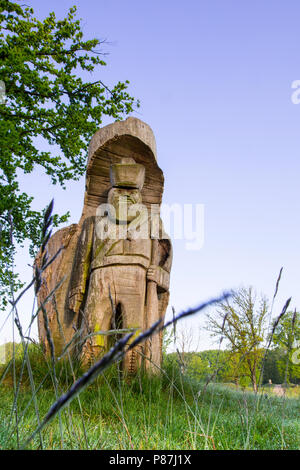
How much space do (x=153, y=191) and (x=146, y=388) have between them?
3.33m

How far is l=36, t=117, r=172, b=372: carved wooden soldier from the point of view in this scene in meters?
5.12

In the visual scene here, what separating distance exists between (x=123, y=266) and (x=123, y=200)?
3.46 ft

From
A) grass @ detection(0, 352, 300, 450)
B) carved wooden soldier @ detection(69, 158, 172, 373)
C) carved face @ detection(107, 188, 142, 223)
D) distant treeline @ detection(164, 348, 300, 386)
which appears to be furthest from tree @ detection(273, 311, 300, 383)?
carved face @ detection(107, 188, 142, 223)

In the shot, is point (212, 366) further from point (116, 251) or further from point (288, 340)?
point (116, 251)

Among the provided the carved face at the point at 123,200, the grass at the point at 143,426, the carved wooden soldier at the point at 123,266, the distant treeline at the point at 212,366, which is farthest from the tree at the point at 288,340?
the carved face at the point at 123,200

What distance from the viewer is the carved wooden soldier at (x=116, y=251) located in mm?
5117

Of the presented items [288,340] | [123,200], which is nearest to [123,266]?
[123,200]

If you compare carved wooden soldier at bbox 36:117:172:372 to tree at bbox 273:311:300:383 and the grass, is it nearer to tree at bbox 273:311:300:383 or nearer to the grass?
the grass

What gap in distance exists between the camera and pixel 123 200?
564 cm

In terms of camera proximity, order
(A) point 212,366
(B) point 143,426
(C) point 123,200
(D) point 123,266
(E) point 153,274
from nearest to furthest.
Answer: (A) point 212,366, (B) point 143,426, (D) point 123,266, (E) point 153,274, (C) point 123,200

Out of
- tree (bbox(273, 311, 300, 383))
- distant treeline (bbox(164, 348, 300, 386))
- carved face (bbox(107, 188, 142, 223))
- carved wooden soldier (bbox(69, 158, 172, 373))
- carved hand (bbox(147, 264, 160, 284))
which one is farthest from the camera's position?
carved face (bbox(107, 188, 142, 223))

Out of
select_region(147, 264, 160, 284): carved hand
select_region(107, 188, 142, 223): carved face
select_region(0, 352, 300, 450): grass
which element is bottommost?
select_region(0, 352, 300, 450): grass

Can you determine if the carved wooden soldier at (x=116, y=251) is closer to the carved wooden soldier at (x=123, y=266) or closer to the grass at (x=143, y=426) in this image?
the carved wooden soldier at (x=123, y=266)

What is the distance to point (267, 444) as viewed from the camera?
2285 millimetres
